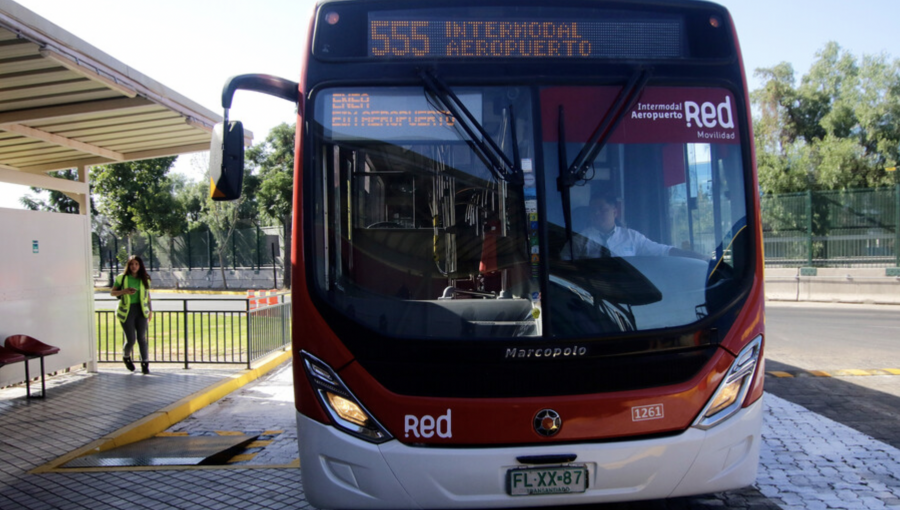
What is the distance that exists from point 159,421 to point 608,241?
555 cm

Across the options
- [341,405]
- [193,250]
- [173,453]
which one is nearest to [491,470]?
[341,405]

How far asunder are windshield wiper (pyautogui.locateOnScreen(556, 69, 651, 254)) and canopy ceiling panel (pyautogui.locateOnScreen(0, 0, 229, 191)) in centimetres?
435

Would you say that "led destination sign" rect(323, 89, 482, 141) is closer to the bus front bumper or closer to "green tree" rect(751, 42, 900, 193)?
the bus front bumper

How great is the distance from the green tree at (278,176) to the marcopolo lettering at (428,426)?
28825 millimetres

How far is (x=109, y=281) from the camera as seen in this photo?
39.7 metres

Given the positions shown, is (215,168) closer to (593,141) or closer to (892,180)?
(593,141)

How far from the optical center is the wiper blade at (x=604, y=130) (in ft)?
11.8

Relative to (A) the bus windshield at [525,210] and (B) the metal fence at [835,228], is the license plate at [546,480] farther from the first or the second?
(B) the metal fence at [835,228]

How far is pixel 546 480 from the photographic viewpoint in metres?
3.38

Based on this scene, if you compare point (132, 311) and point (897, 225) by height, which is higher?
point (897, 225)

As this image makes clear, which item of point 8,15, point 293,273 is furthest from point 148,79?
point 293,273

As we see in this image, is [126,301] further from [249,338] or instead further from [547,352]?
[547,352]

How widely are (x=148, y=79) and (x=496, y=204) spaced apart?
16.6ft

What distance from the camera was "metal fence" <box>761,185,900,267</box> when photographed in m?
20.0
